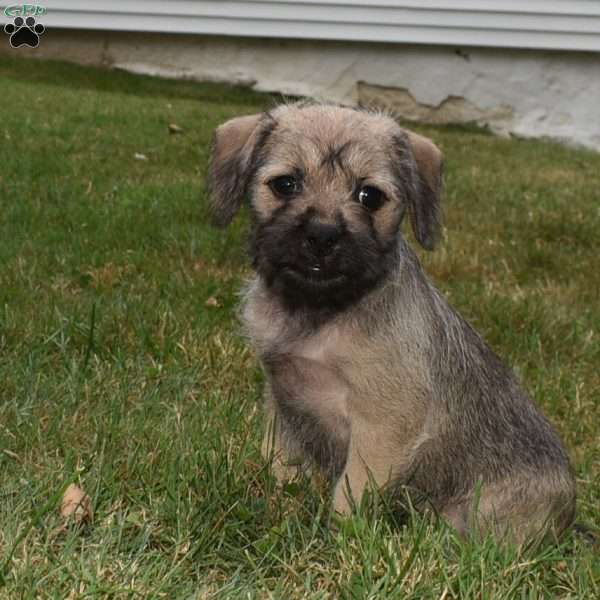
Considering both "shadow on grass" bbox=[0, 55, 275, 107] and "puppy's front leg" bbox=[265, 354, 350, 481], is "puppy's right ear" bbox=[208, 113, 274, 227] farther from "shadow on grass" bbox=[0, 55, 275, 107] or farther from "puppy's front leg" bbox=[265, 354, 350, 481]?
"shadow on grass" bbox=[0, 55, 275, 107]

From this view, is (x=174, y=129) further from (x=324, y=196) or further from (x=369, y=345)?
(x=369, y=345)

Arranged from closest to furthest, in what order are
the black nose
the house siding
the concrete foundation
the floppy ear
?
the black nose → the floppy ear → the house siding → the concrete foundation

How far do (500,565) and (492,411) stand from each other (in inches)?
32.6

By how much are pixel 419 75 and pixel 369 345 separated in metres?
10.4

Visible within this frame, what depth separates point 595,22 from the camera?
40.8 ft

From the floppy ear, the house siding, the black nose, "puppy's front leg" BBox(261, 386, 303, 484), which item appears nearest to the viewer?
the black nose

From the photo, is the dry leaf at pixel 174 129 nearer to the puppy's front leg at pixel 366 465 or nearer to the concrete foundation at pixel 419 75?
the concrete foundation at pixel 419 75

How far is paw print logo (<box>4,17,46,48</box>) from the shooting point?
12.9m

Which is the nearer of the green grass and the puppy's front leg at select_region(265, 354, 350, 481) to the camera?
the green grass

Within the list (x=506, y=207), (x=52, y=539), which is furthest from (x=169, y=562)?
(x=506, y=207)

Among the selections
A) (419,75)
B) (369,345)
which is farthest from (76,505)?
(419,75)

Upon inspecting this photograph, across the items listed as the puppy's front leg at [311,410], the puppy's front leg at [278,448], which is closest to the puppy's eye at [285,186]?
the puppy's front leg at [311,410]

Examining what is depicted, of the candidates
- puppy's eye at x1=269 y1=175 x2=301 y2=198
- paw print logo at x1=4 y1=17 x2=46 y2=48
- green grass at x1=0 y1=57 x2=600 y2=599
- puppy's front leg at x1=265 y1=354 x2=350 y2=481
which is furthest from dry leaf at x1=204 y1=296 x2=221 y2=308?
paw print logo at x1=4 y1=17 x2=46 y2=48

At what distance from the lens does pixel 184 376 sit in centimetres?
414
